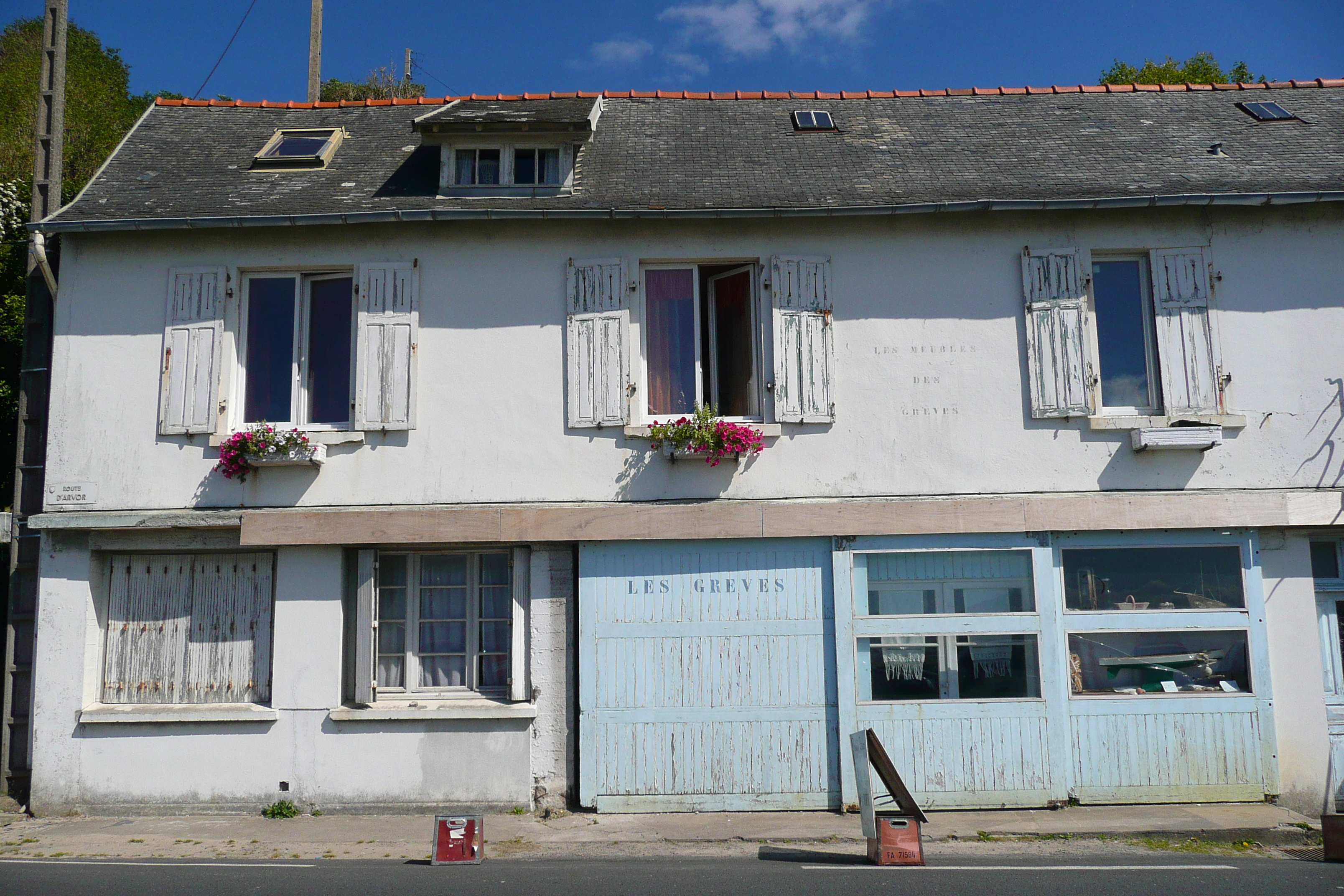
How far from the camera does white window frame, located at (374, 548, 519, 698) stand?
800 cm

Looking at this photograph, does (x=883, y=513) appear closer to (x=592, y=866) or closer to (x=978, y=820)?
(x=978, y=820)

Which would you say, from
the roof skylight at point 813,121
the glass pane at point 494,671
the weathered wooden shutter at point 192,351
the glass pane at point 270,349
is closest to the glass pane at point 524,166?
the glass pane at point 270,349

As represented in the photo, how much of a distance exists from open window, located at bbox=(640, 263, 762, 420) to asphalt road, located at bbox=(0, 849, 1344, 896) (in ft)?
12.2

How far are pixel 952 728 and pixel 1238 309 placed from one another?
14.4 ft

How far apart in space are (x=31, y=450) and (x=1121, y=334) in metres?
9.94

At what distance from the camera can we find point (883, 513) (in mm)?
7715

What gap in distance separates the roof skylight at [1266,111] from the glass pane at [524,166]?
7513 millimetres

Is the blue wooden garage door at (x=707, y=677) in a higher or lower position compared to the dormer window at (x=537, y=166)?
lower

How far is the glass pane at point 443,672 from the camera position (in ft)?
26.4

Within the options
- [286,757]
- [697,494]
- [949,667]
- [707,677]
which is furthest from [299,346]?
[949,667]

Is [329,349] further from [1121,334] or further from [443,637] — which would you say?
[1121,334]

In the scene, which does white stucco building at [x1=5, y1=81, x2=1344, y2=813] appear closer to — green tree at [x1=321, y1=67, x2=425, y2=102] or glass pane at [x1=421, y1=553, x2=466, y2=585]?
glass pane at [x1=421, y1=553, x2=466, y2=585]

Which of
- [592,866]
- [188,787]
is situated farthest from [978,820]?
[188,787]

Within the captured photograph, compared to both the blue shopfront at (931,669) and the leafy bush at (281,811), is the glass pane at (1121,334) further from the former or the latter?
the leafy bush at (281,811)
